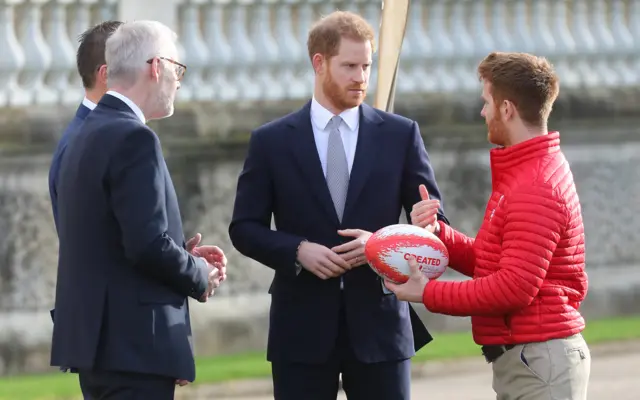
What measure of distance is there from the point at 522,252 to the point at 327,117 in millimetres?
1200

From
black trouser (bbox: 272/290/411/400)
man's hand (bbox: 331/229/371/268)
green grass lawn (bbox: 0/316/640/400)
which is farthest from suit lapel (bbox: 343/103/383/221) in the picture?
green grass lawn (bbox: 0/316/640/400)

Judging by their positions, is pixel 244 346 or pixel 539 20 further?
pixel 539 20

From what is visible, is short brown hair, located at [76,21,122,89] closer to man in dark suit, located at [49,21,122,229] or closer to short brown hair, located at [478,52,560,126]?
man in dark suit, located at [49,21,122,229]

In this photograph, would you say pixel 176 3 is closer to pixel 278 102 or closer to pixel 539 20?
pixel 278 102

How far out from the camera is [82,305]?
4.62 meters

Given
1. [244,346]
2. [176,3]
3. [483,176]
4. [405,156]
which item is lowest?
[244,346]

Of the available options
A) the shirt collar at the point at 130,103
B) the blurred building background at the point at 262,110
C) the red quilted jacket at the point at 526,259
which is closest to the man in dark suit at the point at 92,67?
the shirt collar at the point at 130,103

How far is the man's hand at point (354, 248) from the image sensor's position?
16.6ft

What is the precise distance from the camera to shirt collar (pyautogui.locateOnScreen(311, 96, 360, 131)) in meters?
5.36

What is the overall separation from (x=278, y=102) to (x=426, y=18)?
1441mm

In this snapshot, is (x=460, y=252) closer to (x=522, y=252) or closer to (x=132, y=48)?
(x=522, y=252)

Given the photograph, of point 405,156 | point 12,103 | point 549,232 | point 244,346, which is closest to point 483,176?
point 244,346

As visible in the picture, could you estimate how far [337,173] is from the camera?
530 centimetres

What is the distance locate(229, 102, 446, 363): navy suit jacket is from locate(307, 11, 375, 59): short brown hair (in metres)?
0.28
